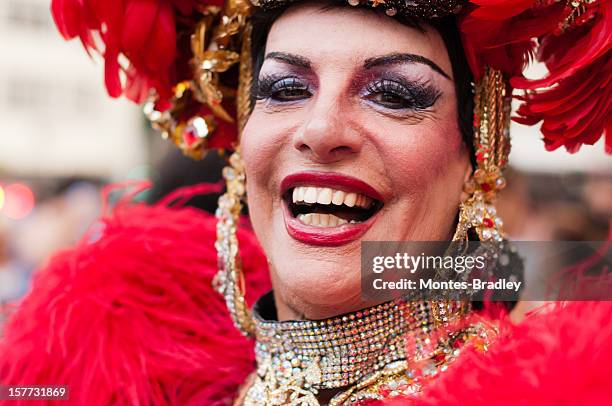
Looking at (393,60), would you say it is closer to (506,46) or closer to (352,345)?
(506,46)

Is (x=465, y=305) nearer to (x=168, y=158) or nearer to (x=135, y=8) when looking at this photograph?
(x=135, y=8)

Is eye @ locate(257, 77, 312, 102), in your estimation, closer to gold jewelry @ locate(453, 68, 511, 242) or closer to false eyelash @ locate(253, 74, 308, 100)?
false eyelash @ locate(253, 74, 308, 100)

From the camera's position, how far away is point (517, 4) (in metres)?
1.46

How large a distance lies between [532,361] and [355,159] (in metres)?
0.56

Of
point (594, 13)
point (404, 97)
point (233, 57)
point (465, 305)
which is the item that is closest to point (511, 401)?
point (465, 305)

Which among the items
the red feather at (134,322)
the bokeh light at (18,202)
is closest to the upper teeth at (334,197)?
the red feather at (134,322)

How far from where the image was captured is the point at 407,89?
1580mm

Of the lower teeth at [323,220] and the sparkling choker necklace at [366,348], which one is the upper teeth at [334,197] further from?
the sparkling choker necklace at [366,348]

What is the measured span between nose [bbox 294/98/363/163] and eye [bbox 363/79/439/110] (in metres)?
0.08

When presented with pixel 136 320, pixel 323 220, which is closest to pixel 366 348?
pixel 323 220

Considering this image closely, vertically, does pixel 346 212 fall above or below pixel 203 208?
above

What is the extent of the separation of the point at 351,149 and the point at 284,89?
0.82 feet

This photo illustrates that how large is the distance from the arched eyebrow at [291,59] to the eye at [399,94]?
0.15m

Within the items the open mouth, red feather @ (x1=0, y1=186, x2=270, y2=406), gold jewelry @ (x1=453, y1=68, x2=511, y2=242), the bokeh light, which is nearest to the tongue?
the open mouth
